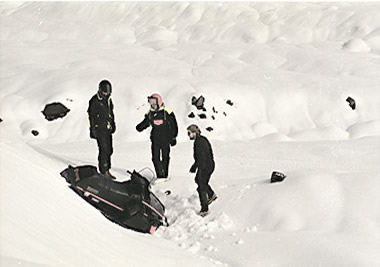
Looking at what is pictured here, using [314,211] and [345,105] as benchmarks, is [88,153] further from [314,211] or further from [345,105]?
[345,105]

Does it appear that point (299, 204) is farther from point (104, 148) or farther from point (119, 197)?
point (104, 148)

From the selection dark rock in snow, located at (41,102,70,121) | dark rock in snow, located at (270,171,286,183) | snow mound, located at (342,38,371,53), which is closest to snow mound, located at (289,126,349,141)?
dark rock in snow, located at (41,102,70,121)

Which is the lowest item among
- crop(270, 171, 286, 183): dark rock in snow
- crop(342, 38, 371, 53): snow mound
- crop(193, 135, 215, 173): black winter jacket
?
crop(342, 38, 371, 53): snow mound

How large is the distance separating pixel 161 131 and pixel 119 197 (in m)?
2.20

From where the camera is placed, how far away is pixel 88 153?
10.4 m

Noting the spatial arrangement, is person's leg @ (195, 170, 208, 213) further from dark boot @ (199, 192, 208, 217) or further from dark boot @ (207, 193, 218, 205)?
dark boot @ (207, 193, 218, 205)

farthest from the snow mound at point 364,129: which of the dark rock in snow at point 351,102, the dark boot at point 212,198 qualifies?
the dark boot at point 212,198

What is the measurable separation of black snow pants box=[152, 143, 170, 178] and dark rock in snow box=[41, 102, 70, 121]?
12.1 meters

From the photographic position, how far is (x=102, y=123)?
7.58 meters

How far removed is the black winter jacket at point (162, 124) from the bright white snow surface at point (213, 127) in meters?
0.87

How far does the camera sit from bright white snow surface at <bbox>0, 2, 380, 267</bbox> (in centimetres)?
447

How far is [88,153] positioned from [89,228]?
629 centimetres

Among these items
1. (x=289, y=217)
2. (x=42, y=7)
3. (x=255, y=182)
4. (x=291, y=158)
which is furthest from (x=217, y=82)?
(x=42, y=7)

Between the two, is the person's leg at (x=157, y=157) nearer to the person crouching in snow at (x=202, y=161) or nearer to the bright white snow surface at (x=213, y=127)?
the bright white snow surface at (x=213, y=127)
